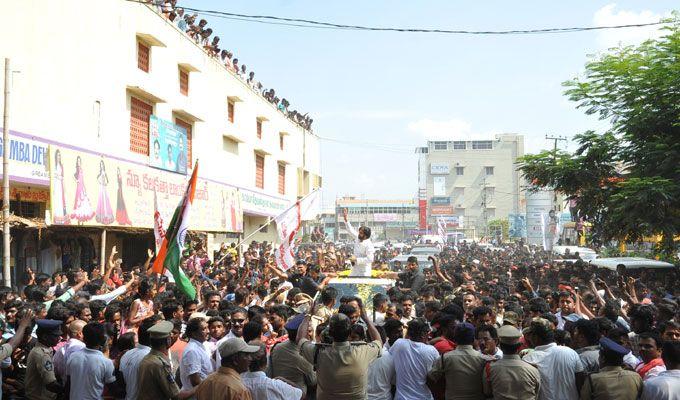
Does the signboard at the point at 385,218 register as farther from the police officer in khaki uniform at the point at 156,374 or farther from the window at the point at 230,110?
the police officer in khaki uniform at the point at 156,374

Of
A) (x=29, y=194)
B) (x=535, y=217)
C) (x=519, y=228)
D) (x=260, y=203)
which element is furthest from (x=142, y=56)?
(x=519, y=228)

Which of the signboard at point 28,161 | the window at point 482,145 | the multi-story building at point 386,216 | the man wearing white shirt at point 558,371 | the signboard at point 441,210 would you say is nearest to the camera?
the man wearing white shirt at point 558,371

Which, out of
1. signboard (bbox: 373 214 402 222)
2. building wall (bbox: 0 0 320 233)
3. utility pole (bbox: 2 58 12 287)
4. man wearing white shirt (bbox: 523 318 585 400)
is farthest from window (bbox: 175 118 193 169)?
signboard (bbox: 373 214 402 222)

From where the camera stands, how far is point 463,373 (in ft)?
19.2

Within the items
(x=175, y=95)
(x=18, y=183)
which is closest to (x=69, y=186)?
(x=18, y=183)

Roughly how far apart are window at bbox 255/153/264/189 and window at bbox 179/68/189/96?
398 inches

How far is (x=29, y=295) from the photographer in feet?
33.1

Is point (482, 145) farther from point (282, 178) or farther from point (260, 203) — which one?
point (260, 203)

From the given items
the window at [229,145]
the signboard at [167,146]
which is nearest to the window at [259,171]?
the window at [229,145]

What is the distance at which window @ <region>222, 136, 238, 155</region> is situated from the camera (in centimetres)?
3130

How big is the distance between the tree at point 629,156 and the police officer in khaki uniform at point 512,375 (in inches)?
504

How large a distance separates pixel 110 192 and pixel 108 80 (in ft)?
12.6

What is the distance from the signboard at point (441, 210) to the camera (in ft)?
347

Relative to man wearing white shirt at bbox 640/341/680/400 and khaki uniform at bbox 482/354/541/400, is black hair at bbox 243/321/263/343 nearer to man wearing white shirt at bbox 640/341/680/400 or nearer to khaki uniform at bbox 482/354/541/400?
khaki uniform at bbox 482/354/541/400
